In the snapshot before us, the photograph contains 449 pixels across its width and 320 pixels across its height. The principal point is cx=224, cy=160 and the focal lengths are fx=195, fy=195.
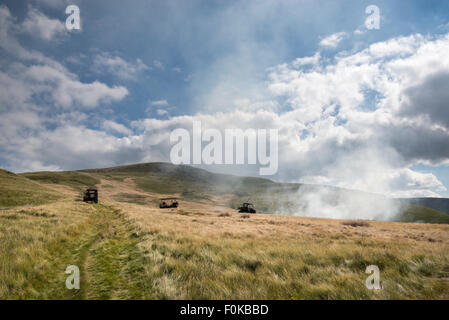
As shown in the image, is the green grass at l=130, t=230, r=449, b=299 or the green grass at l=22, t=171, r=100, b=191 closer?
the green grass at l=130, t=230, r=449, b=299

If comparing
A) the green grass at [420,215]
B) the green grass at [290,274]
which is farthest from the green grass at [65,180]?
the green grass at [420,215]

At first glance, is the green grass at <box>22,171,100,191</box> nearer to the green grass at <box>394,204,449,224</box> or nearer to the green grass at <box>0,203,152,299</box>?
the green grass at <box>0,203,152,299</box>

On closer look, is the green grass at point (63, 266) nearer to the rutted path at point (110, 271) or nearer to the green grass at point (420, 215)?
the rutted path at point (110, 271)

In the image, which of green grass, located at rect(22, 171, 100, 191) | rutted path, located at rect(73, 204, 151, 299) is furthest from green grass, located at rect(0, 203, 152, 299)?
green grass, located at rect(22, 171, 100, 191)

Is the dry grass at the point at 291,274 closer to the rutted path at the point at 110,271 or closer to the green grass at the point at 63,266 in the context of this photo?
the rutted path at the point at 110,271

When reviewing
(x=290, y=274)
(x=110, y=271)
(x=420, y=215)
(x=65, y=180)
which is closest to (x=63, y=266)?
(x=110, y=271)

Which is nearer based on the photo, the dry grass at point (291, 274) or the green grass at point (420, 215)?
the dry grass at point (291, 274)

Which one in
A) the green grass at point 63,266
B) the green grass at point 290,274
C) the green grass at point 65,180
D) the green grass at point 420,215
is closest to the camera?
the green grass at point 290,274

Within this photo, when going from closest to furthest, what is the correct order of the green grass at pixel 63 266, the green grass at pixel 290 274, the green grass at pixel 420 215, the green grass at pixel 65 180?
the green grass at pixel 290 274 < the green grass at pixel 63 266 < the green grass at pixel 65 180 < the green grass at pixel 420 215

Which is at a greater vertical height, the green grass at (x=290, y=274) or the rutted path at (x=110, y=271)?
the green grass at (x=290, y=274)

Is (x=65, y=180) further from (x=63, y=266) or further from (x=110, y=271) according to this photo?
(x=110, y=271)

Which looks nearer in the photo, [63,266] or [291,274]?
[291,274]
